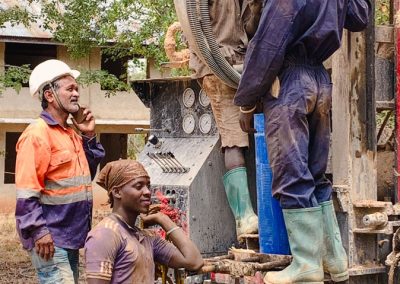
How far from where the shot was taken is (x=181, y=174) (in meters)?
5.42

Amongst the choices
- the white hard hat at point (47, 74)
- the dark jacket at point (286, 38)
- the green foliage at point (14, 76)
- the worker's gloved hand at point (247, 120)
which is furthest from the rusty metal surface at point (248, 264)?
the green foliage at point (14, 76)

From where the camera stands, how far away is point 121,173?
3689mm

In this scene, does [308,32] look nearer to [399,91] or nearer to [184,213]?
[399,91]

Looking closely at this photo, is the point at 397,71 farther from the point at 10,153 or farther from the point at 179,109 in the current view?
the point at 10,153

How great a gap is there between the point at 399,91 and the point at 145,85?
7.00 feet

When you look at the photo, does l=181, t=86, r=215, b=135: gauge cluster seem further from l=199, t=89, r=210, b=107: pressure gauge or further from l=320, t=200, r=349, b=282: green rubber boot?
l=320, t=200, r=349, b=282: green rubber boot

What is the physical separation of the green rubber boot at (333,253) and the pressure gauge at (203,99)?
5.54ft

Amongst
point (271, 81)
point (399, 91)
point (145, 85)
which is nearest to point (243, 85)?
Answer: point (271, 81)

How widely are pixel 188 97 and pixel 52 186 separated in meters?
1.50

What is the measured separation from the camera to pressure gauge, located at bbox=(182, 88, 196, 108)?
18.9 feet

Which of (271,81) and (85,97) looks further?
(85,97)

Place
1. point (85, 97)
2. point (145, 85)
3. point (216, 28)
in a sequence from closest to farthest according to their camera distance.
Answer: point (216, 28), point (145, 85), point (85, 97)

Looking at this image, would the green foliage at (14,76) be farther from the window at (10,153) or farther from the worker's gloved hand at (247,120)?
the window at (10,153)

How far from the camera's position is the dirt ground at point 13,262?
12.1 meters
